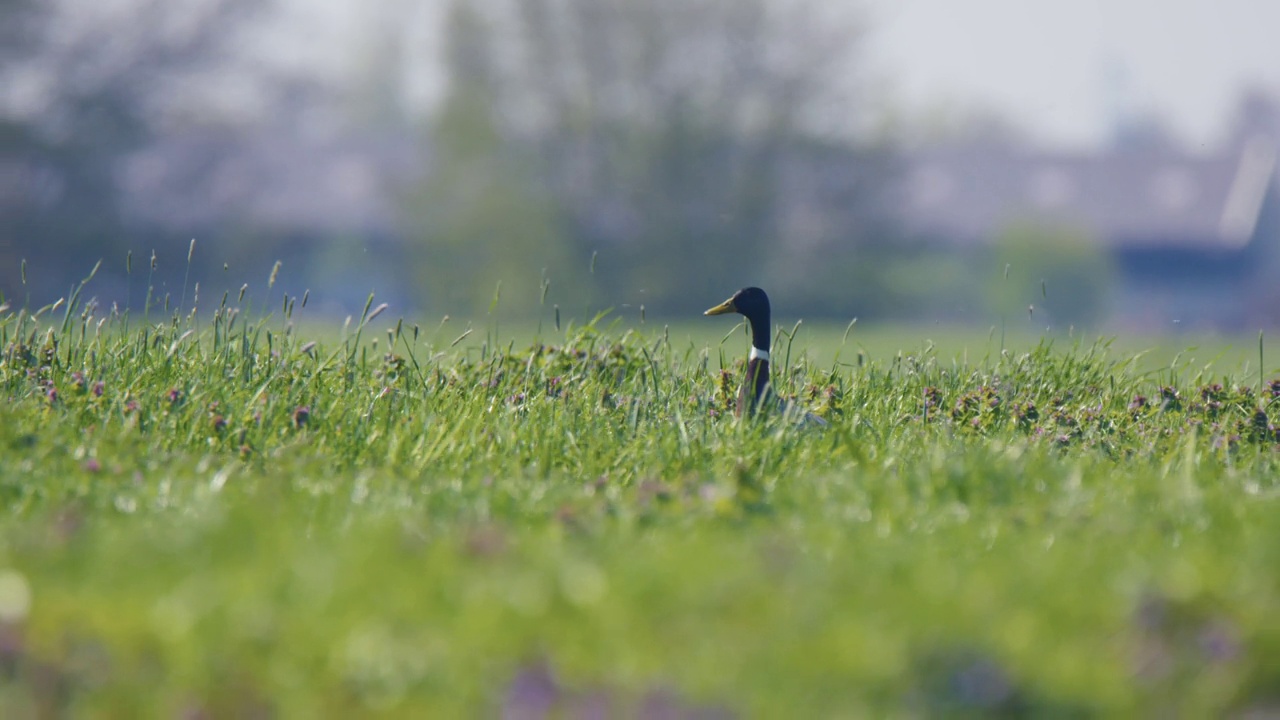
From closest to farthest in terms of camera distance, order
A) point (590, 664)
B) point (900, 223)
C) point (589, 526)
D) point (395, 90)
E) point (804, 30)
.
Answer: point (590, 664) → point (589, 526) → point (804, 30) → point (900, 223) → point (395, 90)

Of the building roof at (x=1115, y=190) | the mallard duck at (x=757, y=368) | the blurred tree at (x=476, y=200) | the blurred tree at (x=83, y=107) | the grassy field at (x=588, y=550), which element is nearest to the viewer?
the grassy field at (x=588, y=550)

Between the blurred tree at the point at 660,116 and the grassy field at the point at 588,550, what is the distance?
29658 millimetres

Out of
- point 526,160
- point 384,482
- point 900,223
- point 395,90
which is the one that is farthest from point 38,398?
point 395,90

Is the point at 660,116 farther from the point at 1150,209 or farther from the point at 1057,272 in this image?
the point at 1150,209

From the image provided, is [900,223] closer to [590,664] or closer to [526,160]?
[526,160]

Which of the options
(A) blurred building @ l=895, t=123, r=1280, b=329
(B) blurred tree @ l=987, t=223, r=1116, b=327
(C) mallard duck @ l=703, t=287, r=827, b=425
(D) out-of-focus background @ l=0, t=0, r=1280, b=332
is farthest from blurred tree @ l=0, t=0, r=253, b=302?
(A) blurred building @ l=895, t=123, r=1280, b=329

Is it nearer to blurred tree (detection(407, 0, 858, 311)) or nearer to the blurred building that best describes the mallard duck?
blurred tree (detection(407, 0, 858, 311))

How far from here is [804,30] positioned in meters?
36.3

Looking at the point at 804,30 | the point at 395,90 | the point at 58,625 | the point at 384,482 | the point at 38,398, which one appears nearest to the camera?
the point at 58,625

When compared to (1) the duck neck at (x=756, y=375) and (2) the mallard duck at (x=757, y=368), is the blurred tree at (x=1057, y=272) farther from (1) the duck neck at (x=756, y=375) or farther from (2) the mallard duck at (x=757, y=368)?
(1) the duck neck at (x=756, y=375)

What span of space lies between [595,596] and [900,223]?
37072 mm

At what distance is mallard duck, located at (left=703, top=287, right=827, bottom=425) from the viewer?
6.73 meters

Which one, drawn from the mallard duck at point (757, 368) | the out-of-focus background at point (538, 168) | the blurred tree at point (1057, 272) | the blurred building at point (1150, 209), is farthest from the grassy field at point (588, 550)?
the blurred building at point (1150, 209)

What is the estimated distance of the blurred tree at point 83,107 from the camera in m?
29.9
